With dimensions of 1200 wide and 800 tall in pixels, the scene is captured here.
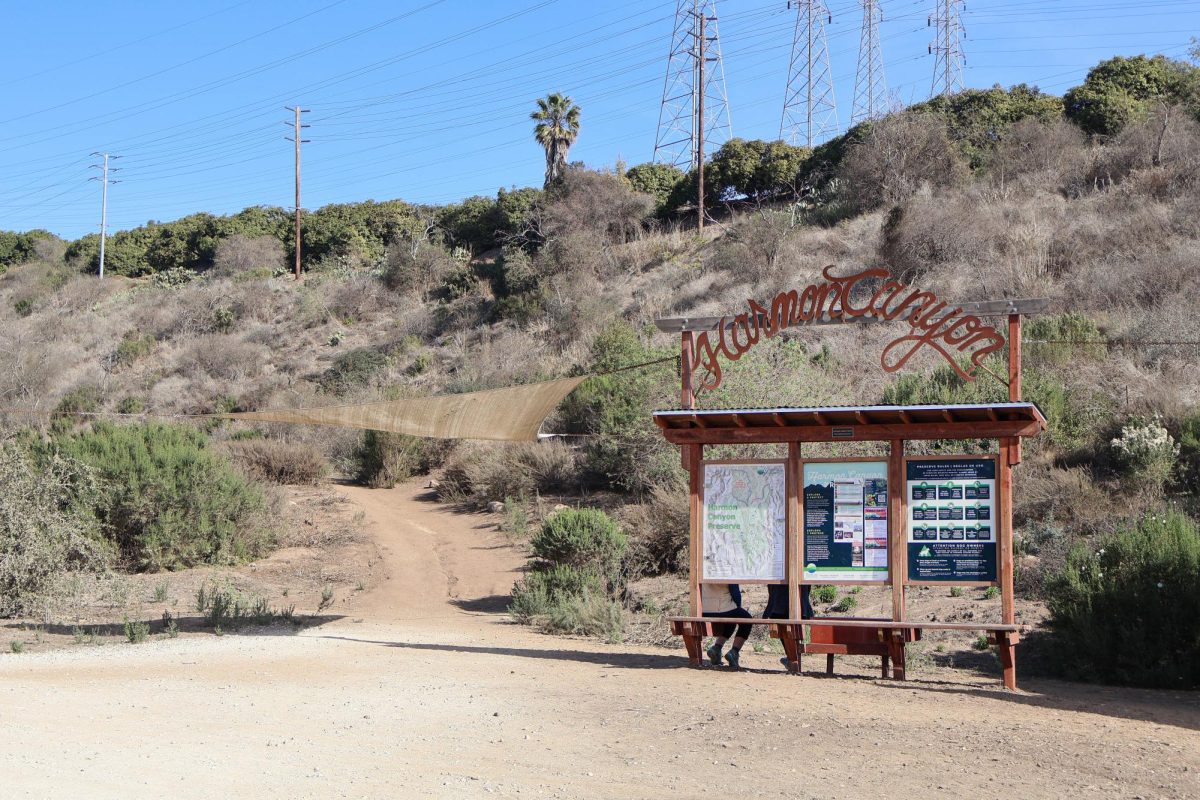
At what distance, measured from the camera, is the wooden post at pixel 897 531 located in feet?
33.2

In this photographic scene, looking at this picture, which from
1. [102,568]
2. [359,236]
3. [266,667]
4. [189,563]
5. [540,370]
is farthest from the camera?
[359,236]

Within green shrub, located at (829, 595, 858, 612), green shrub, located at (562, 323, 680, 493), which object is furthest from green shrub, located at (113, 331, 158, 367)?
green shrub, located at (829, 595, 858, 612)

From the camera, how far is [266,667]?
1060cm

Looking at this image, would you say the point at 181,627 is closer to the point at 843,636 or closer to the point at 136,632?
the point at 136,632

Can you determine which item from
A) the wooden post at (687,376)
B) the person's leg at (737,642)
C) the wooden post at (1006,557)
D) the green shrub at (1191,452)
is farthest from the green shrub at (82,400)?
the wooden post at (1006,557)

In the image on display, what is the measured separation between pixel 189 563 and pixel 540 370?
14862 millimetres

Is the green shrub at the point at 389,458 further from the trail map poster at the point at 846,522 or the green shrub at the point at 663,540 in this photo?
the trail map poster at the point at 846,522

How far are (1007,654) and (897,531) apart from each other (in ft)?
4.59

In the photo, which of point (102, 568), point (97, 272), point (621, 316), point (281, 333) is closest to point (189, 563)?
point (102, 568)

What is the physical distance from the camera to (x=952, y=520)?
10102 mm

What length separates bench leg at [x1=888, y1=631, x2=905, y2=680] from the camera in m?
10.1

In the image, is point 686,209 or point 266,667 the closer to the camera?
point 266,667

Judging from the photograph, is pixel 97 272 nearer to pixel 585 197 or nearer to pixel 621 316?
pixel 585 197

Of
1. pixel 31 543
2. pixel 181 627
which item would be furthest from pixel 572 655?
pixel 31 543
